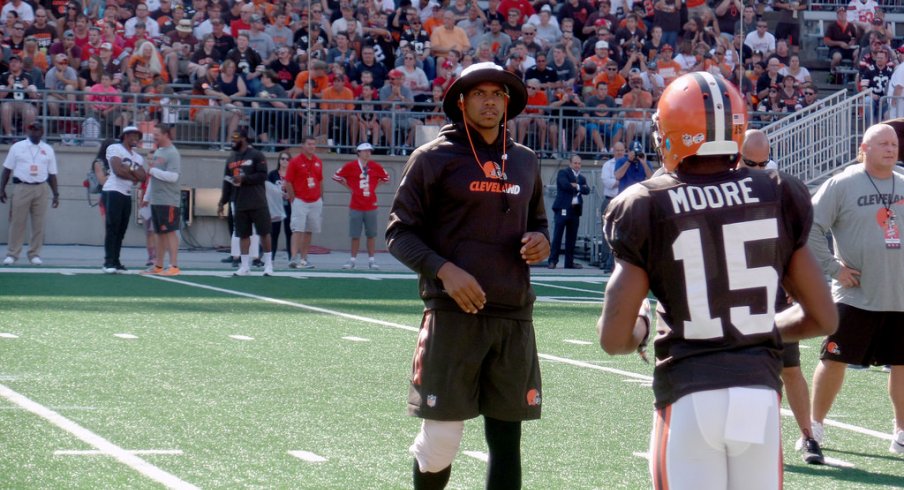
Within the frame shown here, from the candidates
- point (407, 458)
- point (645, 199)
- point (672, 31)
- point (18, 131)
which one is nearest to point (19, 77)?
point (18, 131)

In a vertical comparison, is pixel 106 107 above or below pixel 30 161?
above

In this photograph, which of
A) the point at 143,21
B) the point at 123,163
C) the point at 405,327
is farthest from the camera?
the point at 143,21

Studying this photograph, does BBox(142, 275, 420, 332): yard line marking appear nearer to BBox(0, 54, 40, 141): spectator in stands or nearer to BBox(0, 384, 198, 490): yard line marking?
BBox(0, 384, 198, 490): yard line marking

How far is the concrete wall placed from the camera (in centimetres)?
2108

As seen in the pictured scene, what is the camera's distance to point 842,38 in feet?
82.9

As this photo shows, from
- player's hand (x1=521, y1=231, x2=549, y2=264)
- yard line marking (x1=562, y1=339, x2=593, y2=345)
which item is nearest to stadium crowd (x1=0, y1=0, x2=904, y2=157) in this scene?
yard line marking (x1=562, y1=339, x2=593, y2=345)

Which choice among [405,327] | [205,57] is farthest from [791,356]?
[205,57]

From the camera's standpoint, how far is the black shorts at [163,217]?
52.4ft

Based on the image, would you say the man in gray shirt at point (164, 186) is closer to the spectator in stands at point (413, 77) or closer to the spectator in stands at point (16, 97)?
the spectator in stands at point (16, 97)

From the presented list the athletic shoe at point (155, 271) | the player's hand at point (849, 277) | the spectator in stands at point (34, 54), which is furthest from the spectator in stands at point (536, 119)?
the player's hand at point (849, 277)

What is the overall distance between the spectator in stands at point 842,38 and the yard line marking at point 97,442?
20.4 m

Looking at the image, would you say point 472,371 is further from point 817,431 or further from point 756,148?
point 817,431

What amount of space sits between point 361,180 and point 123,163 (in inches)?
149

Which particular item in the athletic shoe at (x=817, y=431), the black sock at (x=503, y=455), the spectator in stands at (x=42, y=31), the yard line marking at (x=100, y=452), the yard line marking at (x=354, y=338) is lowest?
the yard line marking at (x=354, y=338)
